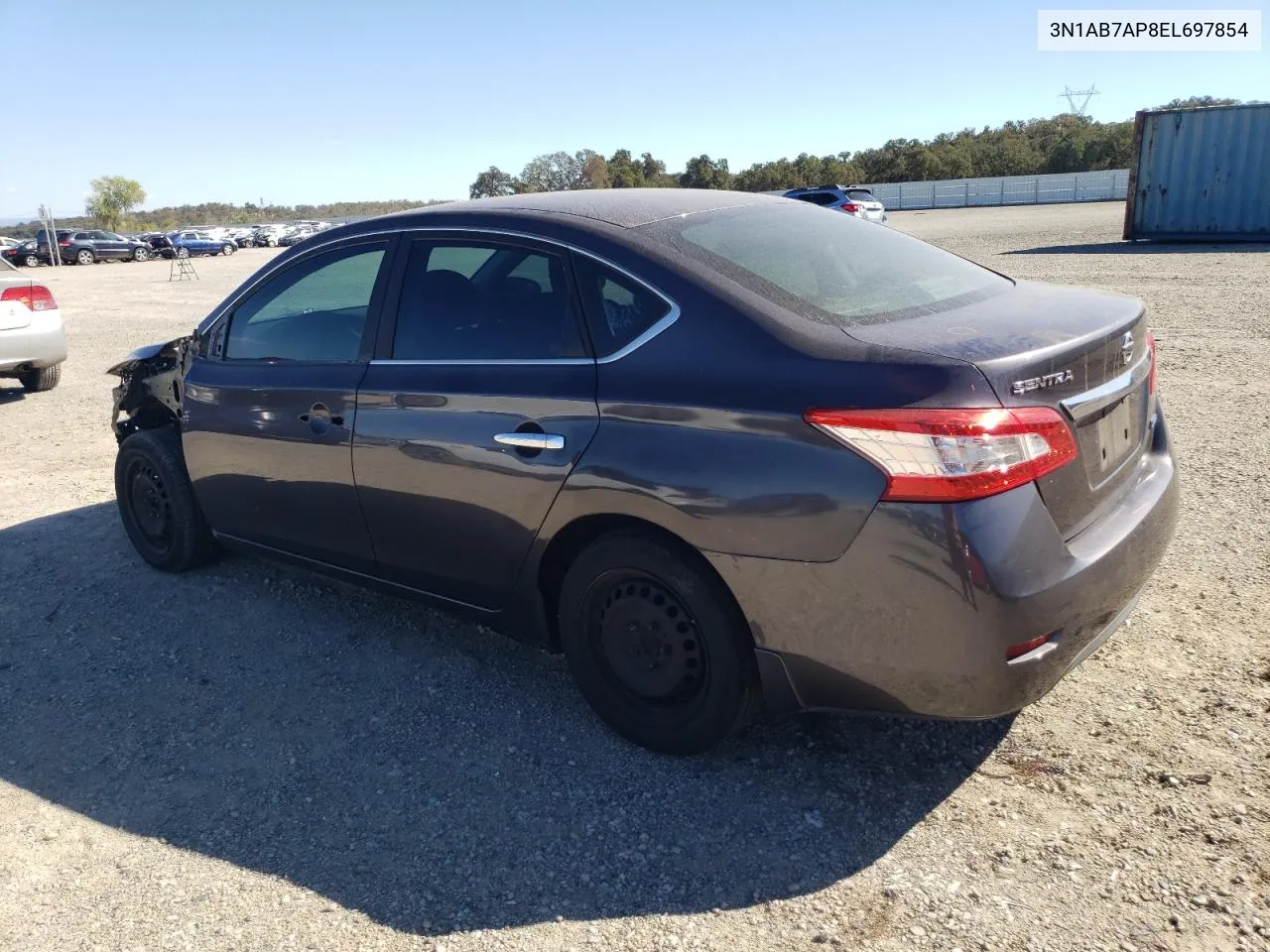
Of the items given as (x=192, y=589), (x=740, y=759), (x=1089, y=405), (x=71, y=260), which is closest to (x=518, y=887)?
(x=740, y=759)

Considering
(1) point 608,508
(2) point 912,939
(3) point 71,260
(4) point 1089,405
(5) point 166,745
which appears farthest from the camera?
(3) point 71,260

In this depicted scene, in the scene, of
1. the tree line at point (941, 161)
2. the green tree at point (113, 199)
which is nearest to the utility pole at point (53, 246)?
the tree line at point (941, 161)

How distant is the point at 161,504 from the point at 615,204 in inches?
115

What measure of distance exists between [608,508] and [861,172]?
223 feet

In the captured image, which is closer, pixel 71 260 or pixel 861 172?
pixel 71 260

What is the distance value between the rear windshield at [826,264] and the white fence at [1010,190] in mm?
48108

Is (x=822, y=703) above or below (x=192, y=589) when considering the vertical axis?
above

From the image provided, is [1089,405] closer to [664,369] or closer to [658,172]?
[664,369]

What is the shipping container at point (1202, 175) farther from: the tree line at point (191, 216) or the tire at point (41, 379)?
the tree line at point (191, 216)

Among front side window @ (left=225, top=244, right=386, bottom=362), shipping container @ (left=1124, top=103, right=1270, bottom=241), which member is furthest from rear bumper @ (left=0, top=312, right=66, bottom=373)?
shipping container @ (left=1124, top=103, right=1270, bottom=241)

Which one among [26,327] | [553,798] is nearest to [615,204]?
[553,798]

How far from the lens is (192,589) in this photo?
480 centimetres

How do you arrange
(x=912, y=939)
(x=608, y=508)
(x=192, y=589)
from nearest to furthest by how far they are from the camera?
(x=912, y=939)
(x=608, y=508)
(x=192, y=589)

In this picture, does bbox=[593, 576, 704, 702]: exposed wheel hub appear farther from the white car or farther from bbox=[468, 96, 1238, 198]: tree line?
bbox=[468, 96, 1238, 198]: tree line
